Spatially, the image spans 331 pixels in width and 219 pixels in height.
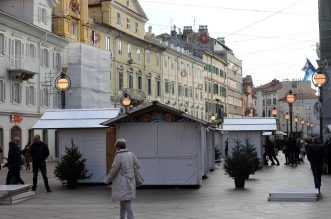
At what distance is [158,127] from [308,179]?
7.32m

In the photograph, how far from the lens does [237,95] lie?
5098 inches

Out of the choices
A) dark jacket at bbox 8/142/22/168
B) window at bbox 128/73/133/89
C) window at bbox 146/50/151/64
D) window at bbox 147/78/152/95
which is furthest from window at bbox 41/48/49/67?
dark jacket at bbox 8/142/22/168

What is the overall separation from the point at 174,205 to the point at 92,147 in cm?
772

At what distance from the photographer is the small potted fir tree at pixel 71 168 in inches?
870

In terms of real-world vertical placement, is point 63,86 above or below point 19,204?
above

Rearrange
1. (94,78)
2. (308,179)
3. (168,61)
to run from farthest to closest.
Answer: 1. (168,61)
2. (94,78)
3. (308,179)

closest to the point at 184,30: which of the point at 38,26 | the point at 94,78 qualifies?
the point at 94,78

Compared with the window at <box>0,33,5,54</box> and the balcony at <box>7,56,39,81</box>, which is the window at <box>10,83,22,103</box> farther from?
the window at <box>0,33,5,54</box>

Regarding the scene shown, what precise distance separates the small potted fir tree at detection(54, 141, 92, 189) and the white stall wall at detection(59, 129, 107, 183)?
99 centimetres

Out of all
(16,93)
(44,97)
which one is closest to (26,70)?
(16,93)

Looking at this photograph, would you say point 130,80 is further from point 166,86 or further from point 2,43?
point 2,43

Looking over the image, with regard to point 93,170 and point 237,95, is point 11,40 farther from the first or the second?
point 237,95

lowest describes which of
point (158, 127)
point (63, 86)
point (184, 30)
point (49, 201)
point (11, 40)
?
point (49, 201)

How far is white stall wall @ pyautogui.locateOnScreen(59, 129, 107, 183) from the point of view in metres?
23.3
